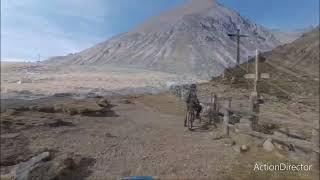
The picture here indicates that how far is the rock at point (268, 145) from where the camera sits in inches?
401

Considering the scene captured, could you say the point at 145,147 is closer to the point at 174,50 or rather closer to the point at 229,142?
the point at 229,142

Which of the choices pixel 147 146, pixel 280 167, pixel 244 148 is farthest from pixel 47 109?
pixel 280 167

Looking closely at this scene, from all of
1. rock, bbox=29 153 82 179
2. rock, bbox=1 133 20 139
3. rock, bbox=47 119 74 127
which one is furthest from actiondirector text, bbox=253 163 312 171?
rock, bbox=47 119 74 127

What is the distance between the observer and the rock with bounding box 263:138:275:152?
33.4ft

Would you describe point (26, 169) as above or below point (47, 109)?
below

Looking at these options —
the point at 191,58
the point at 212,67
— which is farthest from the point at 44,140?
the point at 191,58

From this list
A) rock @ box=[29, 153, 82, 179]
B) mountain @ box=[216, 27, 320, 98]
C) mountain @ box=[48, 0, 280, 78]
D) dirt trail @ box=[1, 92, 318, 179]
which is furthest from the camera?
mountain @ box=[48, 0, 280, 78]

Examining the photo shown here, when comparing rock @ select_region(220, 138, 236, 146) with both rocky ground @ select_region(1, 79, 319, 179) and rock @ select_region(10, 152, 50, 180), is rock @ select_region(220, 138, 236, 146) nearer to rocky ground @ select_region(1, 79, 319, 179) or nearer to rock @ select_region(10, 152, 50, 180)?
rocky ground @ select_region(1, 79, 319, 179)

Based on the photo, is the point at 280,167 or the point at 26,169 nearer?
the point at 280,167

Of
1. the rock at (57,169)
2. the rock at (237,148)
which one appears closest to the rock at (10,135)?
the rock at (57,169)

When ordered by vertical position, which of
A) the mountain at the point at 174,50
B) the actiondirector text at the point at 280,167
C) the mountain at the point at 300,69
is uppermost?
A: the mountain at the point at 174,50

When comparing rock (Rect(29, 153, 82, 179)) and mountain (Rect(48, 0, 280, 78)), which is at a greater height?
mountain (Rect(48, 0, 280, 78))

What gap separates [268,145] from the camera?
10.3 meters

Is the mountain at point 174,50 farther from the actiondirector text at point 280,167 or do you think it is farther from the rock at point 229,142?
the actiondirector text at point 280,167
